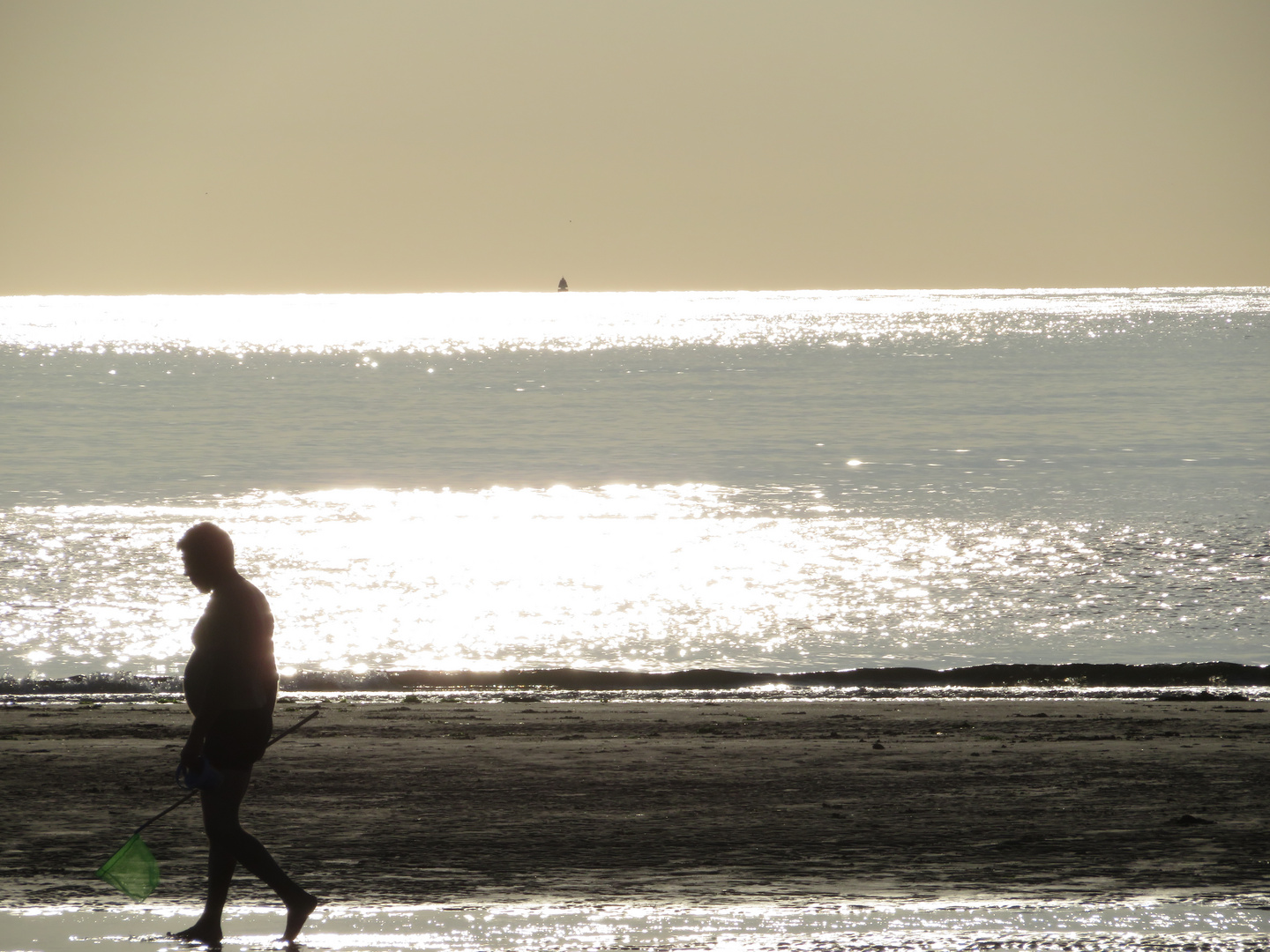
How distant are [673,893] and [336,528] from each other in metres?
20.5

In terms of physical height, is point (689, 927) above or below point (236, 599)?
below

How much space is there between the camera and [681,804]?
8.13 m

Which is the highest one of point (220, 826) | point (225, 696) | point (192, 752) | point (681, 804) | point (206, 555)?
point (206, 555)

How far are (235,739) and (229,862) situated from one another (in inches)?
21.8

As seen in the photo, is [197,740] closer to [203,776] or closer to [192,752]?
[192,752]

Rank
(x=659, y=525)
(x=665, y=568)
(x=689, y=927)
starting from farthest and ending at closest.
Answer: (x=659, y=525)
(x=665, y=568)
(x=689, y=927)

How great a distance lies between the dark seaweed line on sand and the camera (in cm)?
1372

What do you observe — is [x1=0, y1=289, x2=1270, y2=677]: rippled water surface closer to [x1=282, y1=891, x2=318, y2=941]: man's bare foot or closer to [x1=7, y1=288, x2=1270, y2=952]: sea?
[x1=7, y1=288, x2=1270, y2=952]: sea

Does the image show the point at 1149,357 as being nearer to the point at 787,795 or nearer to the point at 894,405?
the point at 894,405

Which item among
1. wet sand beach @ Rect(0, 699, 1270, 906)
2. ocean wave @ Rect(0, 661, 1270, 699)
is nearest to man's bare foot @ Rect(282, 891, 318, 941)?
wet sand beach @ Rect(0, 699, 1270, 906)

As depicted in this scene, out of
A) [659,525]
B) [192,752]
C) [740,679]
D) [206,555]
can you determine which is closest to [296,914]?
[192,752]

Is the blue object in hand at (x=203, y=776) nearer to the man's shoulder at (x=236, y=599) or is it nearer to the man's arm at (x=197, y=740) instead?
the man's arm at (x=197, y=740)

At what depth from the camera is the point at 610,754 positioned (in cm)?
965

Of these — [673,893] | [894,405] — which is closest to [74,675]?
[673,893]
